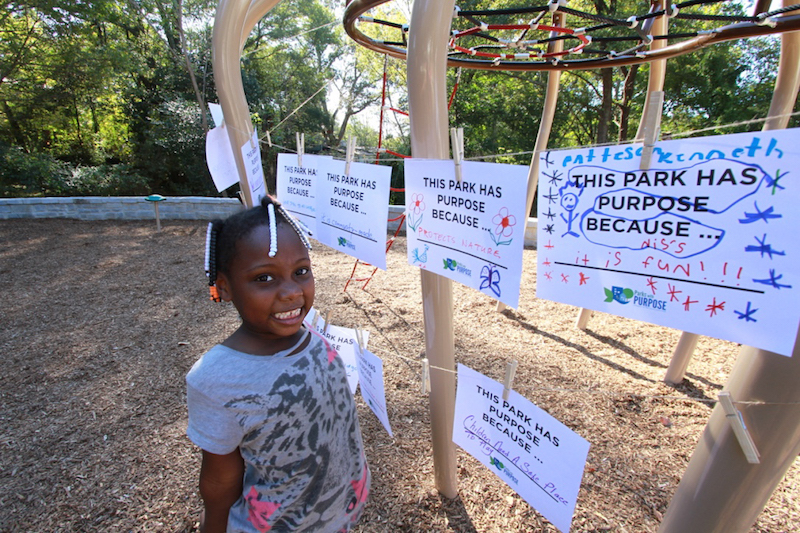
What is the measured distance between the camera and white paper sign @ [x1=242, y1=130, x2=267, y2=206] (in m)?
1.94

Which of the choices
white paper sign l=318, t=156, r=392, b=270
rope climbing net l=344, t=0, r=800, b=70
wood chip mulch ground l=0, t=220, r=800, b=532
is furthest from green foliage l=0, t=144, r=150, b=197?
white paper sign l=318, t=156, r=392, b=270

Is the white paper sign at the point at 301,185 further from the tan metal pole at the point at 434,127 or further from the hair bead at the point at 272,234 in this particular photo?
the hair bead at the point at 272,234

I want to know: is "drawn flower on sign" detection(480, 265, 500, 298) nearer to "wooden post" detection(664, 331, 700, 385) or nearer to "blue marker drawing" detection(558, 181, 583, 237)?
"blue marker drawing" detection(558, 181, 583, 237)

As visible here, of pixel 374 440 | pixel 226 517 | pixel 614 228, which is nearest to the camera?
pixel 614 228

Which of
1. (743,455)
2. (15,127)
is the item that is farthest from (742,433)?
(15,127)

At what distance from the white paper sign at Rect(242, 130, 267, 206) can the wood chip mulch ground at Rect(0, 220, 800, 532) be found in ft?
3.05

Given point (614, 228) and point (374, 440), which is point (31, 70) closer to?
point (374, 440)

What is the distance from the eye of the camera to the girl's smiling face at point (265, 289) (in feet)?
3.29

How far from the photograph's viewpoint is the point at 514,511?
6.21 feet

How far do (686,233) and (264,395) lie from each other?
1034mm

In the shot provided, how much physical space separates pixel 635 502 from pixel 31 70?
14709mm

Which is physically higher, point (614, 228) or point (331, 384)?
point (614, 228)

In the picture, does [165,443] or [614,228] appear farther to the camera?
[165,443]

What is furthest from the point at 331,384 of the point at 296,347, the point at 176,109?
the point at 176,109
